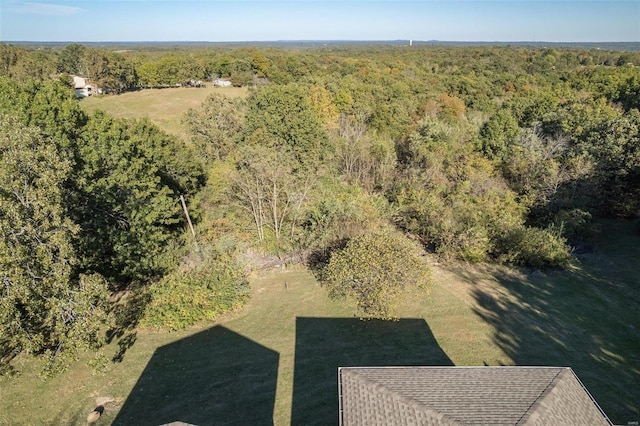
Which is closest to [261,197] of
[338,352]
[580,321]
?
[338,352]

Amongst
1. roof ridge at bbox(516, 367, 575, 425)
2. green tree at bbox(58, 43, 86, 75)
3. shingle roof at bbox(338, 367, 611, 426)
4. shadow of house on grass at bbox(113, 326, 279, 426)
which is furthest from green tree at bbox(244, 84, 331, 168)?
green tree at bbox(58, 43, 86, 75)

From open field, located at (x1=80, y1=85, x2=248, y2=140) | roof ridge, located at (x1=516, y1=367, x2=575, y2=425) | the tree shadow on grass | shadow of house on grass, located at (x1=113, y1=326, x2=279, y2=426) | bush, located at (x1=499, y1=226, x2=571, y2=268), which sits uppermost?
open field, located at (x1=80, y1=85, x2=248, y2=140)

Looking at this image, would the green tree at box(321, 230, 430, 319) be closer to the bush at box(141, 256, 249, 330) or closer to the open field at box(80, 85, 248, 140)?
the bush at box(141, 256, 249, 330)

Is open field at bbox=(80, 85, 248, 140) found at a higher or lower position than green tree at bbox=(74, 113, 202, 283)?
higher

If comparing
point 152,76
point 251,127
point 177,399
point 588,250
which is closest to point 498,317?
point 588,250

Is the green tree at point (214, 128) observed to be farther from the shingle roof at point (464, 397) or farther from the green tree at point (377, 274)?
the shingle roof at point (464, 397)

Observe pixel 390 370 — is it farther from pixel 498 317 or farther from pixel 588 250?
pixel 588 250
